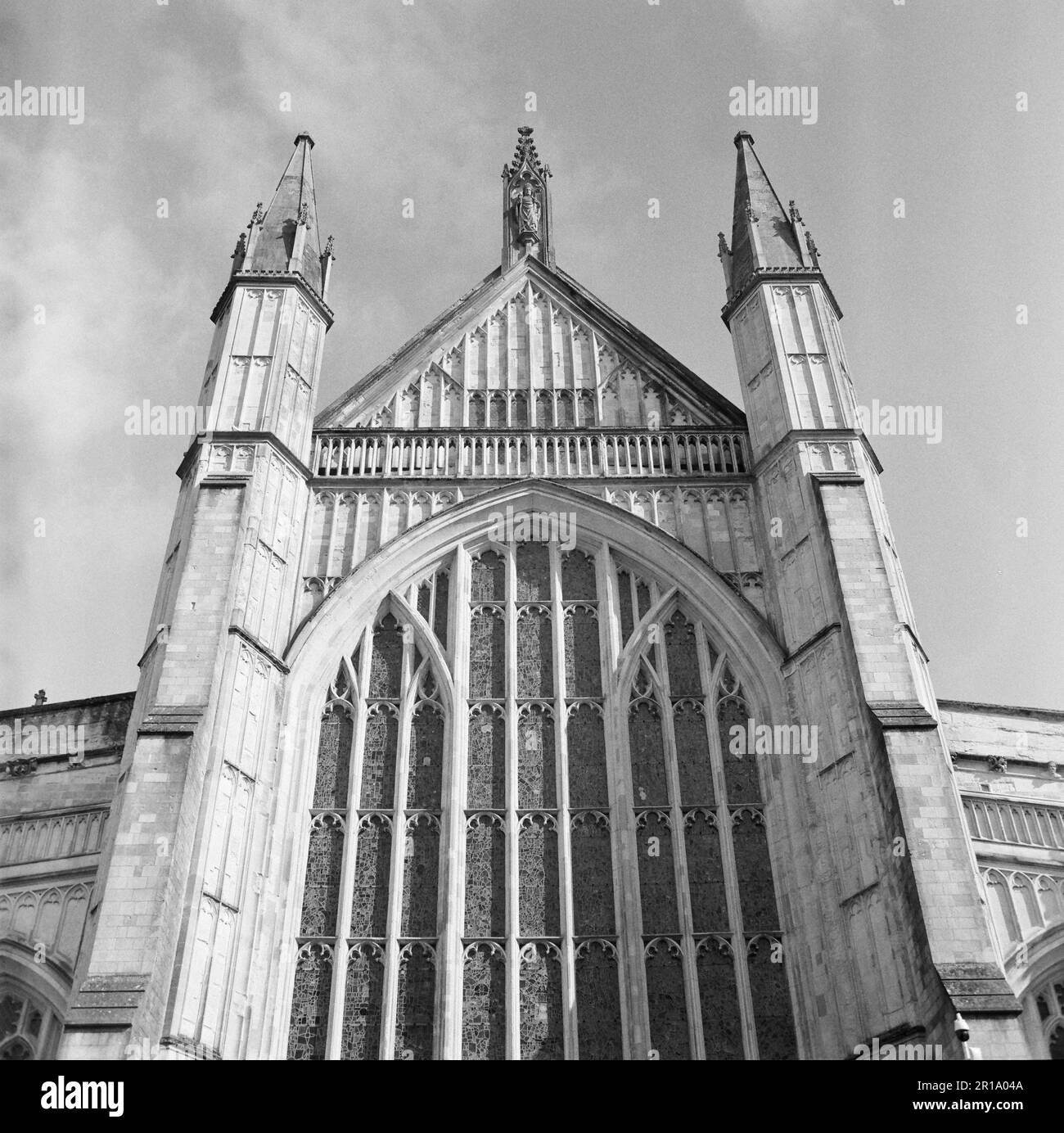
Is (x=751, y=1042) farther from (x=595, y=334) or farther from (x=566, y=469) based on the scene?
(x=595, y=334)

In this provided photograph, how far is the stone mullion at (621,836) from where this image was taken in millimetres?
12883

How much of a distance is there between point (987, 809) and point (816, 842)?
2323mm

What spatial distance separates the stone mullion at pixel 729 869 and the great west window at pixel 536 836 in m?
0.03

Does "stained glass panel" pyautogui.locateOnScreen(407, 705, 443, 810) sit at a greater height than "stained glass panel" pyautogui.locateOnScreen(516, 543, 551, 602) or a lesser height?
lesser

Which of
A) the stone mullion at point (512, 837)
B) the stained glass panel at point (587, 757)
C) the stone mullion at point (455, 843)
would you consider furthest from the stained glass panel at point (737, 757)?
the stone mullion at point (455, 843)

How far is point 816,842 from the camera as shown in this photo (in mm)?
13484

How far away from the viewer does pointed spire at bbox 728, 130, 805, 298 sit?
1905 cm

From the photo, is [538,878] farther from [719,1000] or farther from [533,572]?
[533,572]

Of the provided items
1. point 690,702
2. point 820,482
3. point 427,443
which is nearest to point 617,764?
point 690,702

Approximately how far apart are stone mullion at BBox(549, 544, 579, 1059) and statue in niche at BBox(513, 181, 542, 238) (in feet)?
24.1

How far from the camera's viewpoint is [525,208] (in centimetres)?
2209

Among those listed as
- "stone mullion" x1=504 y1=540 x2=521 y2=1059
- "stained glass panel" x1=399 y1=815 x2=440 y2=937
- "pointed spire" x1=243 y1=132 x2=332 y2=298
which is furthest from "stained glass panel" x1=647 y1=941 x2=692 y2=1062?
"pointed spire" x1=243 y1=132 x2=332 y2=298

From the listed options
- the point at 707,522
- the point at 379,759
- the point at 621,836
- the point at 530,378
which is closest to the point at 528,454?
the point at 530,378

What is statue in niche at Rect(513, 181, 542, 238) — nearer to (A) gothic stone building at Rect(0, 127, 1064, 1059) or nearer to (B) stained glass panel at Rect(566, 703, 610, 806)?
(A) gothic stone building at Rect(0, 127, 1064, 1059)
